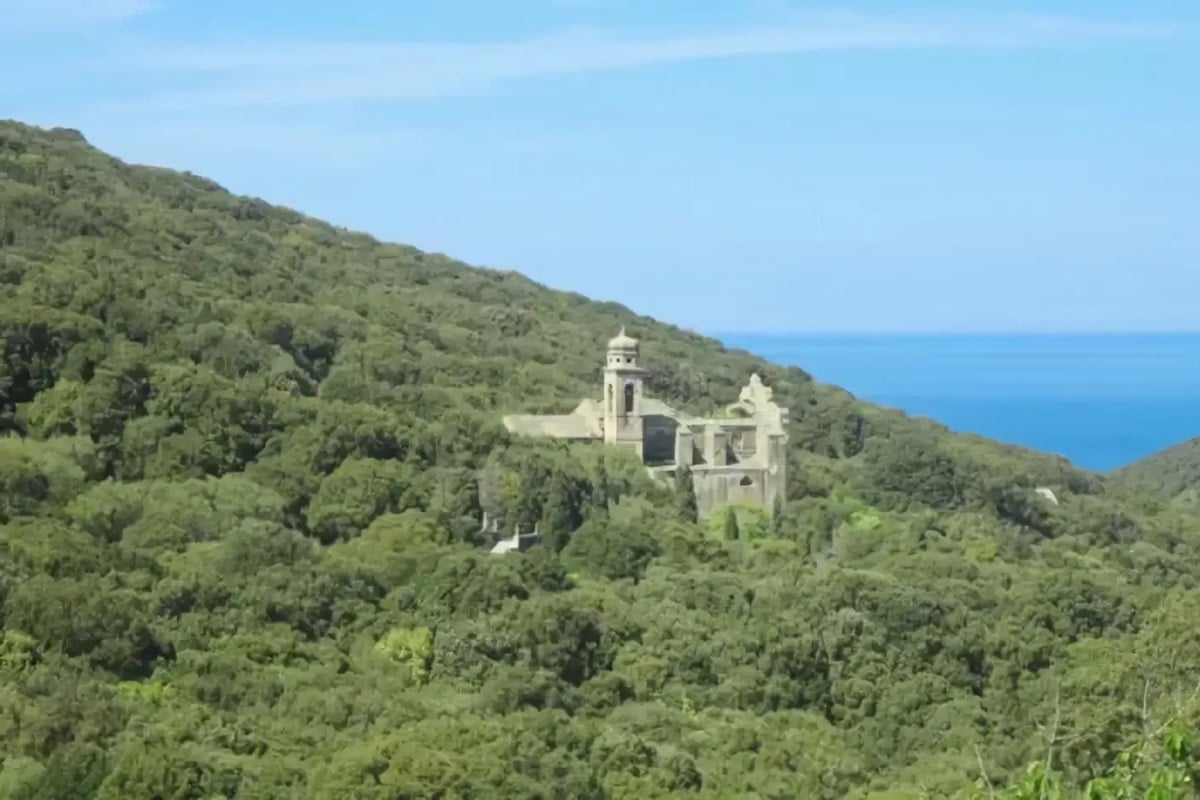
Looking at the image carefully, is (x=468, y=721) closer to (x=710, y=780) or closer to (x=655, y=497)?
(x=710, y=780)

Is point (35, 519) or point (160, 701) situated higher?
point (35, 519)

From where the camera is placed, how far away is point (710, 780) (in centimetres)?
2172

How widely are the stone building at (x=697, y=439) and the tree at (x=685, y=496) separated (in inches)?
11.6

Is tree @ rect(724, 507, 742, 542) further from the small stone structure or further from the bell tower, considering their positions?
the small stone structure

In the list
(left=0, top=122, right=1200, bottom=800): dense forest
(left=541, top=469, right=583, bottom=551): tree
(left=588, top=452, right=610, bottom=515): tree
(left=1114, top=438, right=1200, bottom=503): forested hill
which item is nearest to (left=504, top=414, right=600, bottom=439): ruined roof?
(left=0, top=122, right=1200, bottom=800): dense forest

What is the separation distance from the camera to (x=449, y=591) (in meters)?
28.8

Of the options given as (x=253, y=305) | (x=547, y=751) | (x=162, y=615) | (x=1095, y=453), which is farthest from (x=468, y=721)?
(x=1095, y=453)

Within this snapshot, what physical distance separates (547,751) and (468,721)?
1.04 m

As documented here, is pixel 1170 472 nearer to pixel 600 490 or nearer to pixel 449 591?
pixel 600 490

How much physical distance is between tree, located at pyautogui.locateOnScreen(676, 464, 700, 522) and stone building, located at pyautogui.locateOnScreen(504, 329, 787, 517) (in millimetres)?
295

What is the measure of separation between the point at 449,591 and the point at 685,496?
7.32 metres

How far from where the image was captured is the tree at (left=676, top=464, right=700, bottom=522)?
114ft

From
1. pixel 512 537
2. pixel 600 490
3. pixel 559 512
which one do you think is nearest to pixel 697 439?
pixel 600 490

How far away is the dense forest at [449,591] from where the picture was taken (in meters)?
21.2
